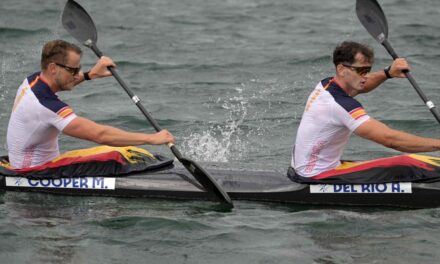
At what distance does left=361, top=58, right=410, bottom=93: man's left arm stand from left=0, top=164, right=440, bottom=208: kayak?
117 cm

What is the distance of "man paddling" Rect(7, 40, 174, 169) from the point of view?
29.1 ft

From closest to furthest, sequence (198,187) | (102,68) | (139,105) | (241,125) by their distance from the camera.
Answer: (198,187) < (139,105) < (102,68) < (241,125)

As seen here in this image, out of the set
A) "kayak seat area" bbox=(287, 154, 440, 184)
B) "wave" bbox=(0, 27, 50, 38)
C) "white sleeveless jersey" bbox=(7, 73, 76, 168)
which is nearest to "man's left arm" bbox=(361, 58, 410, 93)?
"kayak seat area" bbox=(287, 154, 440, 184)

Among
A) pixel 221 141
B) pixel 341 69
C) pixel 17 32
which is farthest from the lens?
pixel 17 32

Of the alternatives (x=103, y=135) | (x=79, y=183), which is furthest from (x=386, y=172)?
(x=79, y=183)

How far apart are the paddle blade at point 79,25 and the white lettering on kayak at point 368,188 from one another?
10.3 ft

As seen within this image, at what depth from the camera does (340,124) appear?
8805 millimetres

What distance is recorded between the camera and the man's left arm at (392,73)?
9.29 m

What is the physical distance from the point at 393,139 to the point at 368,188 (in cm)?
68

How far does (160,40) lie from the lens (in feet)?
56.6

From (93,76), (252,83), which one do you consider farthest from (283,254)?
(252,83)

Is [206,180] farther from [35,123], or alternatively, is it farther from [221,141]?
[221,141]

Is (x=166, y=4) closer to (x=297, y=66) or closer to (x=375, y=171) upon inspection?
(x=297, y=66)

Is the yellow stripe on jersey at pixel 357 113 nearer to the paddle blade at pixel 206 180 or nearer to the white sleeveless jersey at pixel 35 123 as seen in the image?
the paddle blade at pixel 206 180
